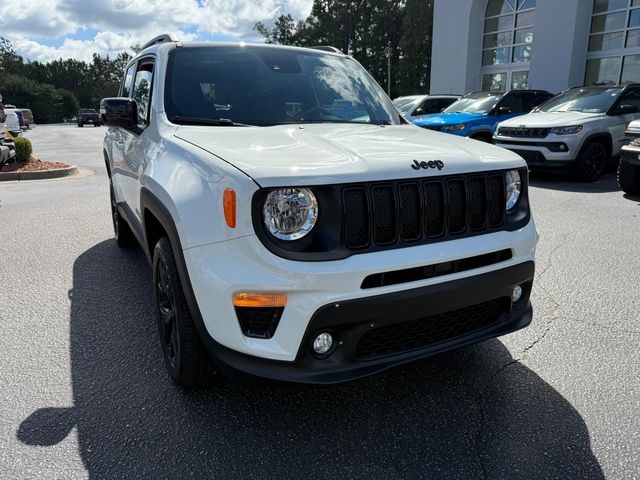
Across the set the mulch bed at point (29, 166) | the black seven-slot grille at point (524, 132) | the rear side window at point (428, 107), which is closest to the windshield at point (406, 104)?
the rear side window at point (428, 107)

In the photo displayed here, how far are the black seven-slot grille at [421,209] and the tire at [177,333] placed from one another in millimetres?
887

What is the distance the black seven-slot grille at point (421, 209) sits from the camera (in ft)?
6.90

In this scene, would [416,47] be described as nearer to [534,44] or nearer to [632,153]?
[534,44]

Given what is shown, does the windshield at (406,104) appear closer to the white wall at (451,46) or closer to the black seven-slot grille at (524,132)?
the black seven-slot grille at (524,132)

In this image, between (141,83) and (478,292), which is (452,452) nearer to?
(478,292)

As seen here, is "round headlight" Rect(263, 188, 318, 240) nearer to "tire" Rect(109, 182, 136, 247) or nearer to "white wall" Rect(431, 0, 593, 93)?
"tire" Rect(109, 182, 136, 247)

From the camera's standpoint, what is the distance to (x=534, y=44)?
19.7 meters

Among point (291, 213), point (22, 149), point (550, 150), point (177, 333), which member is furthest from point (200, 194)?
point (22, 149)

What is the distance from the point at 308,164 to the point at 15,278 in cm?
351


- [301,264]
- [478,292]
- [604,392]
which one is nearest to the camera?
[301,264]

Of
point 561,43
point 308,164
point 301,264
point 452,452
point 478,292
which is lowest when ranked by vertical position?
point 452,452

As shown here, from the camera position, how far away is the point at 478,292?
2.32 meters

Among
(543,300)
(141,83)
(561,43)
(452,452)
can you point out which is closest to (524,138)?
(543,300)

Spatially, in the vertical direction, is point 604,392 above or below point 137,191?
below
